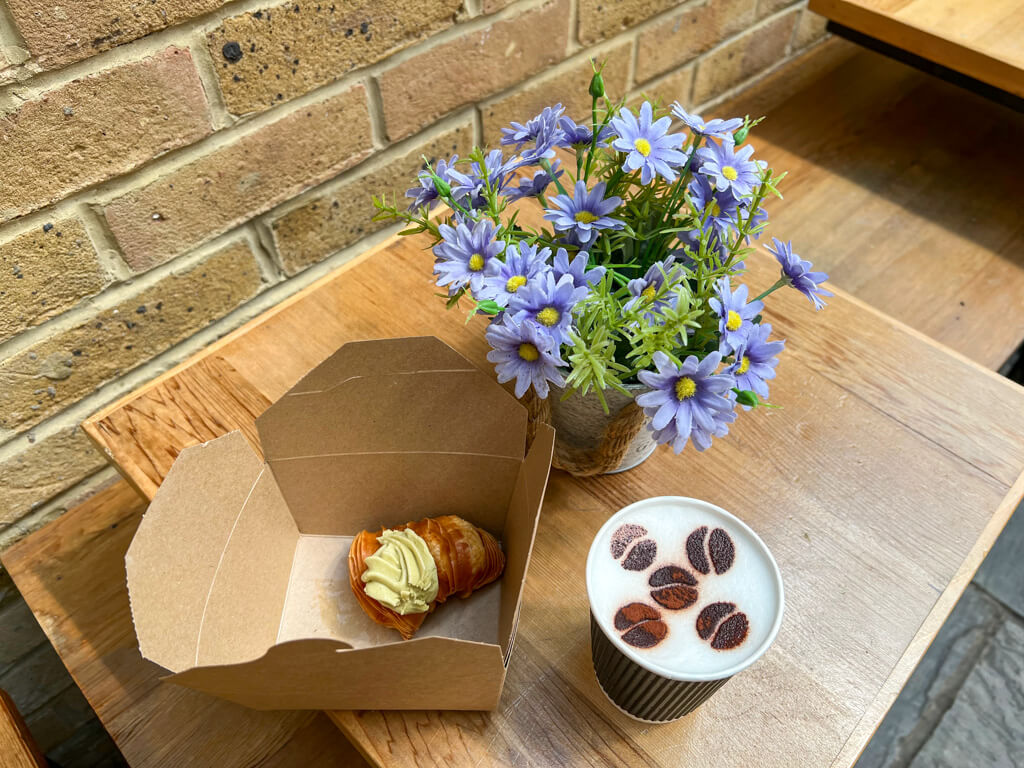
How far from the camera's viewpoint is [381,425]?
26.6 inches

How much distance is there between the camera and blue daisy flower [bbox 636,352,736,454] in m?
0.53

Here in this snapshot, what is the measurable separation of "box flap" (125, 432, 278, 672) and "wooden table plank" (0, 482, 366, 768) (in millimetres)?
261

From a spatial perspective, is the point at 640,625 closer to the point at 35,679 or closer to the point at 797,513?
the point at 797,513

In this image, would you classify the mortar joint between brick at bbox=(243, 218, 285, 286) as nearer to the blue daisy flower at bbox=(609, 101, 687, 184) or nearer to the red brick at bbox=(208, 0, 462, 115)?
the red brick at bbox=(208, 0, 462, 115)

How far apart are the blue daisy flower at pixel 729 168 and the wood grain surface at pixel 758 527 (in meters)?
0.27

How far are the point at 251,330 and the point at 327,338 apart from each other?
9 centimetres

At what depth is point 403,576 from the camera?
0.65 m

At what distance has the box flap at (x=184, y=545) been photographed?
563mm

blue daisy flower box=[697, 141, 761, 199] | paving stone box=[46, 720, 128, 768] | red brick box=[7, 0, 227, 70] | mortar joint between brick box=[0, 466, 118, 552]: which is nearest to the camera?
blue daisy flower box=[697, 141, 761, 199]

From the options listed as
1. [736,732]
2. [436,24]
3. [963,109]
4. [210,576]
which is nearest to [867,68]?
[963,109]

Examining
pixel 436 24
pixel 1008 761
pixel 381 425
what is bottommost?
pixel 1008 761

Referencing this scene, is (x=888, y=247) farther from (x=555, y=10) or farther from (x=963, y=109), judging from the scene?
(x=555, y=10)

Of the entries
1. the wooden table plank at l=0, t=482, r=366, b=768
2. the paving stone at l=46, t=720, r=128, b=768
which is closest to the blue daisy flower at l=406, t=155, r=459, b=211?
the wooden table plank at l=0, t=482, r=366, b=768

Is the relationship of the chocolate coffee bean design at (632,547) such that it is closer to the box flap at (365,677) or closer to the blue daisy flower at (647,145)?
the box flap at (365,677)
